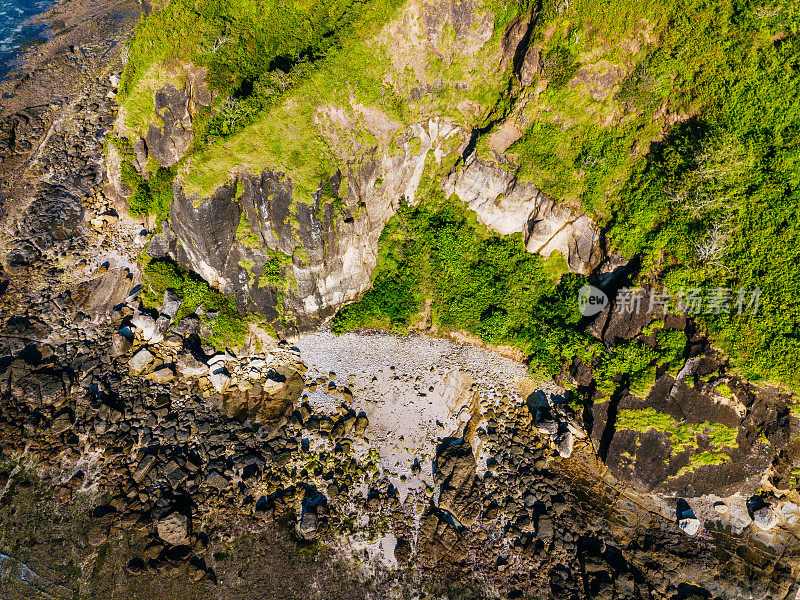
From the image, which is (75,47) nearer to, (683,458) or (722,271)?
(722,271)

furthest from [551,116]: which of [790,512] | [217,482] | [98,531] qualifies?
[98,531]

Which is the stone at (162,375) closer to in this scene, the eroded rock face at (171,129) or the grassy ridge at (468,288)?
the grassy ridge at (468,288)

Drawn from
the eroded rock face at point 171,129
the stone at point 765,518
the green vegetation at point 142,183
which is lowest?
the stone at point 765,518

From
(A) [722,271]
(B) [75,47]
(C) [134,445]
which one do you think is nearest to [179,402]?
(C) [134,445]

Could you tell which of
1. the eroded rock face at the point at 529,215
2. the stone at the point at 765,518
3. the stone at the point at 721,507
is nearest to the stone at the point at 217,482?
the eroded rock face at the point at 529,215

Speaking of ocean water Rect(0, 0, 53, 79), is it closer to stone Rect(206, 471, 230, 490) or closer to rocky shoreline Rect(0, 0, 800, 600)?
rocky shoreline Rect(0, 0, 800, 600)

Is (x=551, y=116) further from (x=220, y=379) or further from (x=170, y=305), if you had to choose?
(x=170, y=305)
